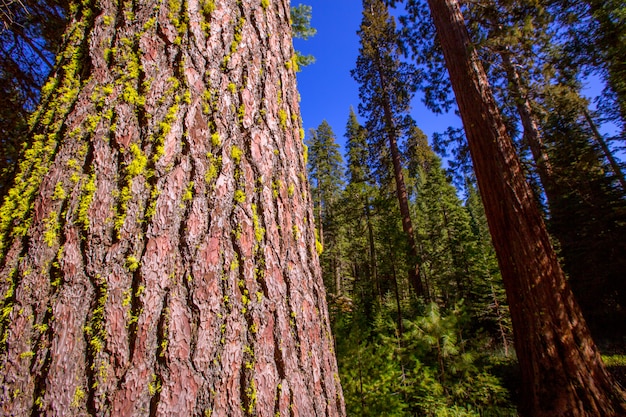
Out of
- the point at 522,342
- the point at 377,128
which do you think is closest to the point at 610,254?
the point at 377,128

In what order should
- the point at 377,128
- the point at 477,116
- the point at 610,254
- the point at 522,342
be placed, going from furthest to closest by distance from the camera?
the point at 377,128 < the point at 610,254 < the point at 477,116 < the point at 522,342

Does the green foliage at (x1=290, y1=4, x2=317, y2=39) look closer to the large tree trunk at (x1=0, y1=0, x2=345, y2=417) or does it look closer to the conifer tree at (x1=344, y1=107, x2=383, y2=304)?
the large tree trunk at (x1=0, y1=0, x2=345, y2=417)

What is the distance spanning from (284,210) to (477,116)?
4264 millimetres

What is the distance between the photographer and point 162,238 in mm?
942

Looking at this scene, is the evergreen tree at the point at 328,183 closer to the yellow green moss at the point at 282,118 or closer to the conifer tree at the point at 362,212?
the conifer tree at the point at 362,212

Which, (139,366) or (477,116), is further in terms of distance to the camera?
(477,116)

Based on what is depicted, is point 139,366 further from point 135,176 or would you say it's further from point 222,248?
point 135,176

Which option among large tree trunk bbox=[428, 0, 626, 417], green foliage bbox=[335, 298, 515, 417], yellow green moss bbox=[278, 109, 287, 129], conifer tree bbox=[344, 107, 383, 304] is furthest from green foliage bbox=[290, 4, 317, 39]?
conifer tree bbox=[344, 107, 383, 304]

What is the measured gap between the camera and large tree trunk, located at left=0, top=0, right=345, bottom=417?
2.62 ft

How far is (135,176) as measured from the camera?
98 cm

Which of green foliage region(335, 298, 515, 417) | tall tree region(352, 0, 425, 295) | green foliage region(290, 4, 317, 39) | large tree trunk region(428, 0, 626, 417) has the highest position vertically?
tall tree region(352, 0, 425, 295)

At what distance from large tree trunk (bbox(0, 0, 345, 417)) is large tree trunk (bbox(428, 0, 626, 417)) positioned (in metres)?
3.54

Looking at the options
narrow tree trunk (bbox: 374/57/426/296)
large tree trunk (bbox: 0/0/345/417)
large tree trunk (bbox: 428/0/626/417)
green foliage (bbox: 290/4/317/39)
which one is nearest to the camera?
large tree trunk (bbox: 0/0/345/417)

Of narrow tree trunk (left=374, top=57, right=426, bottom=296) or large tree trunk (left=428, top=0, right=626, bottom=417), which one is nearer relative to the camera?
large tree trunk (left=428, top=0, right=626, bottom=417)
